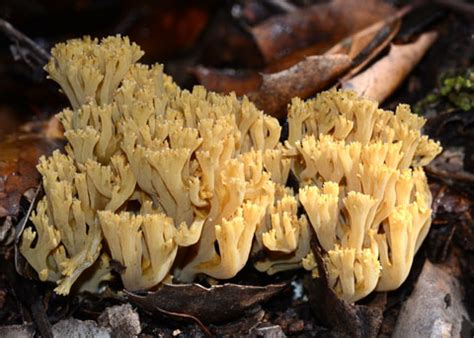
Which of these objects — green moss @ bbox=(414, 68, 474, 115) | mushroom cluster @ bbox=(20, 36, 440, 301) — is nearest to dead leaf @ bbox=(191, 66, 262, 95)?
green moss @ bbox=(414, 68, 474, 115)

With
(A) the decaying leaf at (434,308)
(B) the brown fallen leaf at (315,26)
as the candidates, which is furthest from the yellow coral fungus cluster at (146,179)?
(B) the brown fallen leaf at (315,26)

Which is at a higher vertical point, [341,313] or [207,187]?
[207,187]

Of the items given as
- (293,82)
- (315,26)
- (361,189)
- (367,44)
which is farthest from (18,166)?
(315,26)

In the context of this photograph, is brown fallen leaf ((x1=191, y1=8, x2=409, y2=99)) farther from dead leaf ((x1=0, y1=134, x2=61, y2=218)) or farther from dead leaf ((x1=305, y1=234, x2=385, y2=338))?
dead leaf ((x1=305, y1=234, x2=385, y2=338))

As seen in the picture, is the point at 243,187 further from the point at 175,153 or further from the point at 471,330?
the point at 471,330

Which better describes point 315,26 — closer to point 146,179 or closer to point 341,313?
point 146,179

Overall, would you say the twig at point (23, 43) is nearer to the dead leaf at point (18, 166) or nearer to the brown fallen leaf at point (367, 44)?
the dead leaf at point (18, 166)
